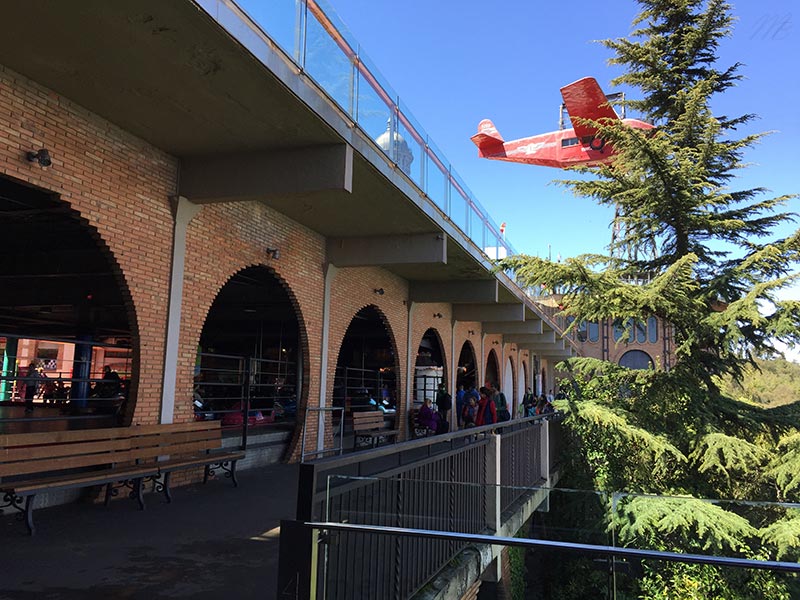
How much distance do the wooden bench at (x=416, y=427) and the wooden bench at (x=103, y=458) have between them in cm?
735

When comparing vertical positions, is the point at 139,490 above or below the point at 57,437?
below

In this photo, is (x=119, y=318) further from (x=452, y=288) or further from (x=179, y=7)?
(x=179, y=7)

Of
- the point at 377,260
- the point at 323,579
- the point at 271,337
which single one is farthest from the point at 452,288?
the point at 323,579

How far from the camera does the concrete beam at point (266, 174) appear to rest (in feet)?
25.4

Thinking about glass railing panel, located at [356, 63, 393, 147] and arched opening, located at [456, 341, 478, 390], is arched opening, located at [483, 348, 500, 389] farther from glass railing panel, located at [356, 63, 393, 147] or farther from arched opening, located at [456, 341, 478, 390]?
glass railing panel, located at [356, 63, 393, 147]

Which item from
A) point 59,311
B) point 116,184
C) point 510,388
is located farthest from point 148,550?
point 510,388

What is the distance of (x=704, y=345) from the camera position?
38.7 feet

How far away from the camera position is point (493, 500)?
247 inches

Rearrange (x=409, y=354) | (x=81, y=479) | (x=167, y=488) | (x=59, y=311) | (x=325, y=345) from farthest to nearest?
(x=59, y=311) → (x=409, y=354) → (x=325, y=345) → (x=167, y=488) → (x=81, y=479)

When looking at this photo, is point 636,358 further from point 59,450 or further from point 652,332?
point 59,450

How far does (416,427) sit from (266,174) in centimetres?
971

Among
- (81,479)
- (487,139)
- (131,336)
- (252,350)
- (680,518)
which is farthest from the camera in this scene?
(487,139)

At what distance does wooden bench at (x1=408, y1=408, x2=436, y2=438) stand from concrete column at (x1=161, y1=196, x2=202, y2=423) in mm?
7995

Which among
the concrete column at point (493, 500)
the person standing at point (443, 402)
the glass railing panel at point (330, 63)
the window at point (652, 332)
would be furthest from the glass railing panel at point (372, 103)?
the window at point (652, 332)
